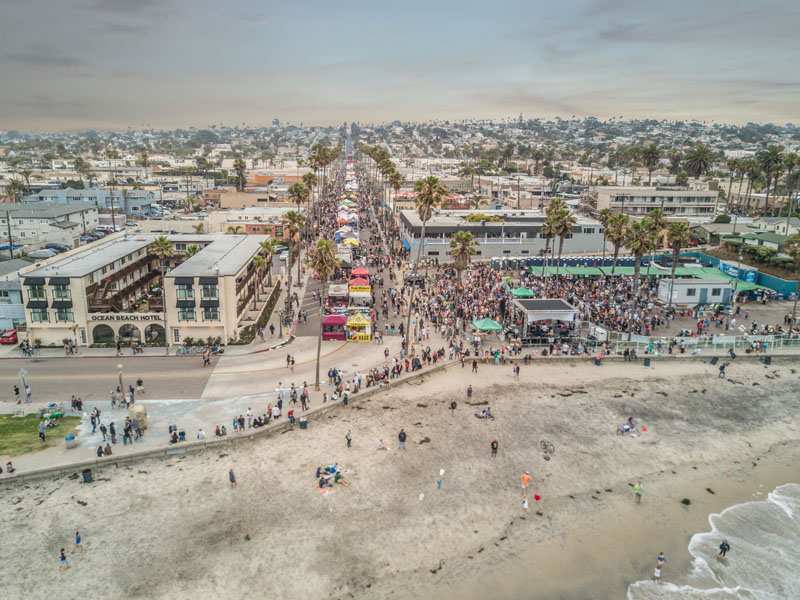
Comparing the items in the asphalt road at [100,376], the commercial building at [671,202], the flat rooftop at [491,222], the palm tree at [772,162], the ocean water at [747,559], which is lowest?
the ocean water at [747,559]

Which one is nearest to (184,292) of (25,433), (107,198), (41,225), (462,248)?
(25,433)

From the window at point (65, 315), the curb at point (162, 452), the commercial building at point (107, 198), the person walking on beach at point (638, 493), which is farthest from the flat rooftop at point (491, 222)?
the commercial building at point (107, 198)

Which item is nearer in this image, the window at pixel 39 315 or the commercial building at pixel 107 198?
the window at pixel 39 315

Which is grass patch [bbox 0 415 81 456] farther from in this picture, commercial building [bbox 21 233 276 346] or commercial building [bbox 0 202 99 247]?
commercial building [bbox 0 202 99 247]

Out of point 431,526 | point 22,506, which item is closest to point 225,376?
point 22,506

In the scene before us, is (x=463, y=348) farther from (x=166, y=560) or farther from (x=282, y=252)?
(x=282, y=252)

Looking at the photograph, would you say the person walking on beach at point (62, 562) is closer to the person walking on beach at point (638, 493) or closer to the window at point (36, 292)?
the person walking on beach at point (638, 493)

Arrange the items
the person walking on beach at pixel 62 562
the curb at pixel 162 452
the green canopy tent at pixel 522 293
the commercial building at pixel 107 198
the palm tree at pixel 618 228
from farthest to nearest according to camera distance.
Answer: the commercial building at pixel 107 198 → the palm tree at pixel 618 228 → the green canopy tent at pixel 522 293 → the curb at pixel 162 452 → the person walking on beach at pixel 62 562
